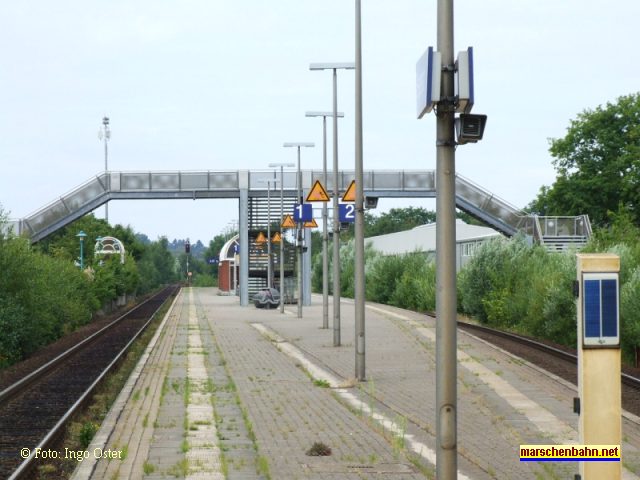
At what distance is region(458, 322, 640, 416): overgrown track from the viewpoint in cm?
1792

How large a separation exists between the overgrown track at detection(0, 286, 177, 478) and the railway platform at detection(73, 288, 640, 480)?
0.79m

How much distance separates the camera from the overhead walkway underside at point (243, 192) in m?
47.9

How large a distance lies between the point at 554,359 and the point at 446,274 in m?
17.2

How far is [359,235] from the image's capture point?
1988cm

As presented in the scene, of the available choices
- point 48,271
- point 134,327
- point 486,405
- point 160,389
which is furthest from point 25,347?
point 486,405

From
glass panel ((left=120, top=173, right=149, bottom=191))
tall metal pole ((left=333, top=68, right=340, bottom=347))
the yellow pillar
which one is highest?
glass panel ((left=120, top=173, right=149, bottom=191))

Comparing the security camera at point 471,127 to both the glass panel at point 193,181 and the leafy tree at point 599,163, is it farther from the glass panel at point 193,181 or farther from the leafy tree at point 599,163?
the leafy tree at point 599,163

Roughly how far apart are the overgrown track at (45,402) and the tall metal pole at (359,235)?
4.95 meters

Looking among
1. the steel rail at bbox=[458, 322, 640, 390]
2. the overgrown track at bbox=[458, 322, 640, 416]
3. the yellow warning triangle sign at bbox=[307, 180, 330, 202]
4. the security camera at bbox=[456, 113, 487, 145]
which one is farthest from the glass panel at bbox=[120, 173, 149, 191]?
the security camera at bbox=[456, 113, 487, 145]

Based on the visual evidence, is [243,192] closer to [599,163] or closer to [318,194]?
[599,163]

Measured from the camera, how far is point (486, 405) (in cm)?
1581

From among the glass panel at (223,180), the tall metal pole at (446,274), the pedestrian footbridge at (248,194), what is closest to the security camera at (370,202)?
the tall metal pole at (446,274)

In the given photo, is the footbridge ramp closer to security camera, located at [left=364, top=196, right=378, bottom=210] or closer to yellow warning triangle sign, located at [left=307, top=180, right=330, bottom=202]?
yellow warning triangle sign, located at [left=307, top=180, right=330, bottom=202]

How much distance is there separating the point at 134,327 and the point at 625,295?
23.6 metres
